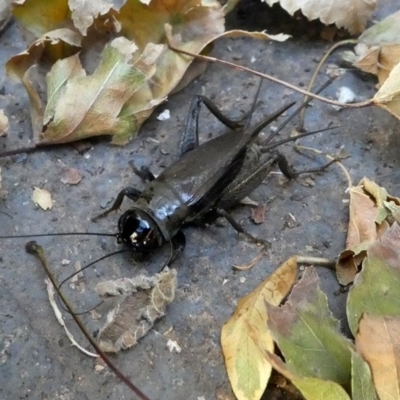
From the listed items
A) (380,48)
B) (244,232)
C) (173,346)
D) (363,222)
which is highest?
(380,48)

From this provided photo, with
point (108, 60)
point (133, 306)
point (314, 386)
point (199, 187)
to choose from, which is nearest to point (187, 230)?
point (199, 187)

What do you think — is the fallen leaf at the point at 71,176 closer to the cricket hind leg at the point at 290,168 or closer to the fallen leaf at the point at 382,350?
the cricket hind leg at the point at 290,168

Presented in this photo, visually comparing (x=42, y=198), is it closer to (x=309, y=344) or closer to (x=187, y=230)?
(x=187, y=230)

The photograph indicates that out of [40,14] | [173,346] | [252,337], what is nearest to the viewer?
[252,337]

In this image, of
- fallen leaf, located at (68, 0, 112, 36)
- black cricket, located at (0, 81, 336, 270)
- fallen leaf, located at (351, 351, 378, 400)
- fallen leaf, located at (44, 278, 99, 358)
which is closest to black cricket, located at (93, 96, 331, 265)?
black cricket, located at (0, 81, 336, 270)

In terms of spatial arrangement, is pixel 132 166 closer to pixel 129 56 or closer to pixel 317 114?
pixel 129 56

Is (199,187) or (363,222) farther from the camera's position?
(199,187)
